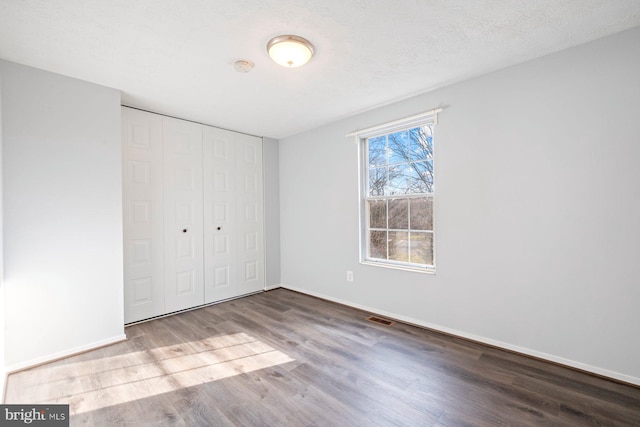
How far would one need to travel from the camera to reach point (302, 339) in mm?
2760

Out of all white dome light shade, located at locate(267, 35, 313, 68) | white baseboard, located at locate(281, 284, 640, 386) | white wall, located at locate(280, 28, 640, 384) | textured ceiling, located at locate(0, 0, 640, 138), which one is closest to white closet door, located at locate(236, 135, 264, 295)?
textured ceiling, located at locate(0, 0, 640, 138)

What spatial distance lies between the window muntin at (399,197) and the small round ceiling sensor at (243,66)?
1.73 m

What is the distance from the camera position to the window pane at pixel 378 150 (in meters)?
3.44

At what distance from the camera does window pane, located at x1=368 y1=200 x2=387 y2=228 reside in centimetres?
343

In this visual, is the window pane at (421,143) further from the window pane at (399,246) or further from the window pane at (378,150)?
the window pane at (399,246)

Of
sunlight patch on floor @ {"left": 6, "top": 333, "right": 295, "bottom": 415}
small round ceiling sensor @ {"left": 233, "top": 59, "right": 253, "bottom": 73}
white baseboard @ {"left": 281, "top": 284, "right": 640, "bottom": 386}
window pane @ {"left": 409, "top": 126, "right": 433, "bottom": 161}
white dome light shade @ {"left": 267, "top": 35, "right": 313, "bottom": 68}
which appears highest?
small round ceiling sensor @ {"left": 233, "top": 59, "right": 253, "bottom": 73}

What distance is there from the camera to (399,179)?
3.29m

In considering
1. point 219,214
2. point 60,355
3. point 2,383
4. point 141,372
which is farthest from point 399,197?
point 2,383

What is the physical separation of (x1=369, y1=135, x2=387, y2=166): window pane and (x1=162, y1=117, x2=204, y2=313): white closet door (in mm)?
2279

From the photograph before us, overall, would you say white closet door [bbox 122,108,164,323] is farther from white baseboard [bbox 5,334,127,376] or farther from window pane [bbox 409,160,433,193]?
window pane [bbox 409,160,433,193]

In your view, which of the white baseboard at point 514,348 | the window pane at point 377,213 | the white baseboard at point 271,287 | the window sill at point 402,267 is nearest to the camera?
the white baseboard at point 514,348

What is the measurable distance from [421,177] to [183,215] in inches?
117

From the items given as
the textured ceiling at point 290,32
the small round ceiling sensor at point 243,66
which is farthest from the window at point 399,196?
the small round ceiling sensor at point 243,66

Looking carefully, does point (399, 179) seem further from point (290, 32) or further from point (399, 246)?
point (290, 32)
